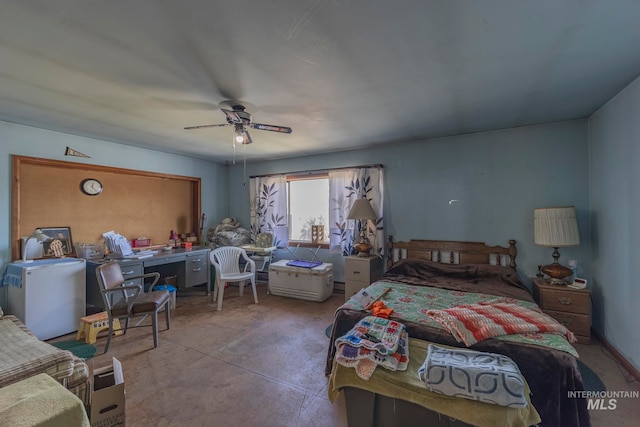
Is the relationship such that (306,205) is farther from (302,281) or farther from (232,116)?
(232,116)

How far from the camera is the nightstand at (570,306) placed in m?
2.61

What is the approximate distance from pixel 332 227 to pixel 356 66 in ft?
9.35

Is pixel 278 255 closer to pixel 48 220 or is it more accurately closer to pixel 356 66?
pixel 48 220

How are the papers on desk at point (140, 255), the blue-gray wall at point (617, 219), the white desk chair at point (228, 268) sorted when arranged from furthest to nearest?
the white desk chair at point (228, 268), the papers on desk at point (140, 255), the blue-gray wall at point (617, 219)

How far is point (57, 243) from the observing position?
3.38m

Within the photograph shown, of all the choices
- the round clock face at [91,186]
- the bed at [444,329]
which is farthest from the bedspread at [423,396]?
the round clock face at [91,186]

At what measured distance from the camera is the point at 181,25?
1478 mm

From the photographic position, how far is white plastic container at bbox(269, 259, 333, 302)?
4059mm

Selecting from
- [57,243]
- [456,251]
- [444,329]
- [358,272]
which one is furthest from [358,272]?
[57,243]

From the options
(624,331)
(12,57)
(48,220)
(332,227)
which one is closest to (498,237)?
(624,331)

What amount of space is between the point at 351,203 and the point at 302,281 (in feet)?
4.77

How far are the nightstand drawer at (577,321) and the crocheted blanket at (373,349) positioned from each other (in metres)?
2.02

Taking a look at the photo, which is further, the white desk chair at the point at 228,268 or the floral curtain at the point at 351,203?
the floral curtain at the point at 351,203

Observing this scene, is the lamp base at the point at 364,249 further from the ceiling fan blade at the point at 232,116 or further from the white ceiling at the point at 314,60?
the ceiling fan blade at the point at 232,116
